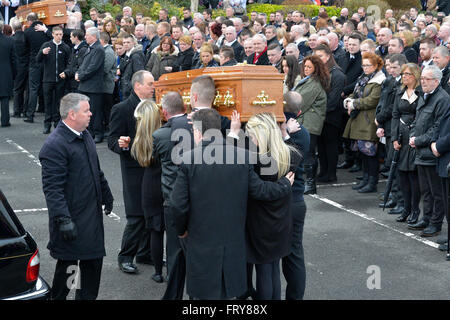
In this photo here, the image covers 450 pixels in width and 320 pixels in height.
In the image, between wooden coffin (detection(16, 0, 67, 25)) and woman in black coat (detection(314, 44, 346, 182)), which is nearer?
woman in black coat (detection(314, 44, 346, 182))

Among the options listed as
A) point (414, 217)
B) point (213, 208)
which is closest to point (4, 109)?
point (414, 217)

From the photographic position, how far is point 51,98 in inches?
589

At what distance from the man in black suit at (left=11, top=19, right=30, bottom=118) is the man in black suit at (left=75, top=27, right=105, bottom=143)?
3281 mm

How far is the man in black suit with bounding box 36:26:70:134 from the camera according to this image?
14.7 m

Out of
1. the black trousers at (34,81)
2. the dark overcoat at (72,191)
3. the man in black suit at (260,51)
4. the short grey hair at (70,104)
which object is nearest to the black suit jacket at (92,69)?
the black trousers at (34,81)

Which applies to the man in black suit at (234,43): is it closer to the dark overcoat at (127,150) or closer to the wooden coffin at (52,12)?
the wooden coffin at (52,12)

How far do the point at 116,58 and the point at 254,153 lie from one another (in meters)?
9.50

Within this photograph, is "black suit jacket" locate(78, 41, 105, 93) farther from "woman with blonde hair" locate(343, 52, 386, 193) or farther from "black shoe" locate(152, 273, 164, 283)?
"black shoe" locate(152, 273, 164, 283)

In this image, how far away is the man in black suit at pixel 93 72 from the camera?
13.5 m

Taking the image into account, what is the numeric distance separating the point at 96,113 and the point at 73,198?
841 cm

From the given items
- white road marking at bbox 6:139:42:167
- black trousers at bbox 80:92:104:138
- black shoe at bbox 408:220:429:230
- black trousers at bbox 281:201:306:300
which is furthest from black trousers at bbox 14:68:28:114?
black trousers at bbox 281:201:306:300

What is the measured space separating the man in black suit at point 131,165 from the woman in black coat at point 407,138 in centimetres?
358

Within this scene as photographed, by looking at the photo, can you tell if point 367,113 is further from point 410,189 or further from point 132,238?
point 132,238
